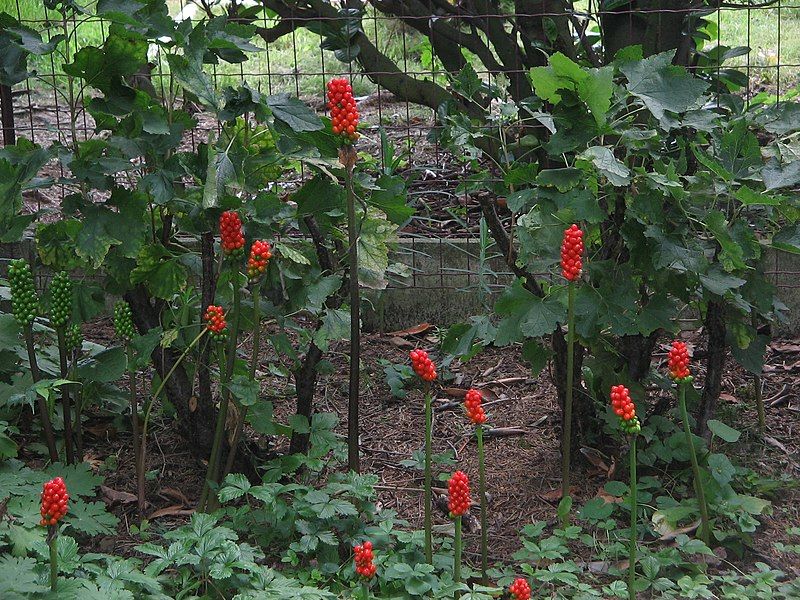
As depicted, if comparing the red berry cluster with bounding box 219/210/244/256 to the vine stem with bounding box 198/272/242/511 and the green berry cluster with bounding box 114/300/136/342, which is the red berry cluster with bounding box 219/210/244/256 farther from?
the green berry cluster with bounding box 114/300/136/342

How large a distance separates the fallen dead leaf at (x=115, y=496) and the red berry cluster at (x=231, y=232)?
1.07m

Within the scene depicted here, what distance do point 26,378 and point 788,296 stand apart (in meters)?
3.36

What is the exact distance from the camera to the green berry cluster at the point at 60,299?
3.13 m

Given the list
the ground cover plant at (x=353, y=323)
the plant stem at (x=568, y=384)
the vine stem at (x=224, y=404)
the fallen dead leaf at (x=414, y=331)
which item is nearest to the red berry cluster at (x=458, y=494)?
the ground cover plant at (x=353, y=323)

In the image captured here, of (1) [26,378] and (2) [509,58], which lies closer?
(1) [26,378]

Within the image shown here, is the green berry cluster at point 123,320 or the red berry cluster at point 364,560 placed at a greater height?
the green berry cluster at point 123,320

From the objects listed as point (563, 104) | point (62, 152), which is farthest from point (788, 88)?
point (62, 152)

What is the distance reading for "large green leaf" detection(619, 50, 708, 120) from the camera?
2.93 meters

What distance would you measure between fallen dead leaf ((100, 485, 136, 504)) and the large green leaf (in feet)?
6.96

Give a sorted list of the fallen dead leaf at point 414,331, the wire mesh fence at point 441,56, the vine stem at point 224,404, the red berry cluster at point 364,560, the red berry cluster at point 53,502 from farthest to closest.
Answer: the fallen dead leaf at point 414,331
the wire mesh fence at point 441,56
the vine stem at point 224,404
the red berry cluster at point 364,560
the red berry cluster at point 53,502

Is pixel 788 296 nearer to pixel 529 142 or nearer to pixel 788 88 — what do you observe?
pixel 529 142

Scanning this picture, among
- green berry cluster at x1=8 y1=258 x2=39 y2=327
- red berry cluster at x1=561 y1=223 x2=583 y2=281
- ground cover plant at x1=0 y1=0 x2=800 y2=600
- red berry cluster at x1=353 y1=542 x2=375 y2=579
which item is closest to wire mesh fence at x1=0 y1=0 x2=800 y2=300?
ground cover plant at x1=0 y1=0 x2=800 y2=600

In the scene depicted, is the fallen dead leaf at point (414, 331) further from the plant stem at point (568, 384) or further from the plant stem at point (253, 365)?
the plant stem at point (568, 384)

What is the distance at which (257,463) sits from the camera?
11.6ft
